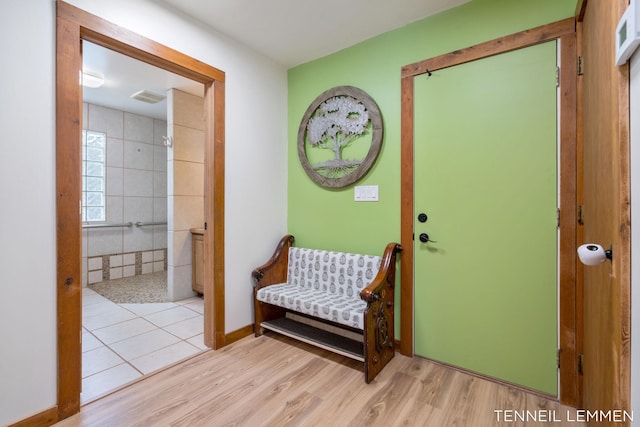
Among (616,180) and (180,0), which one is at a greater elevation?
(180,0)

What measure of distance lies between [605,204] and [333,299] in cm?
169

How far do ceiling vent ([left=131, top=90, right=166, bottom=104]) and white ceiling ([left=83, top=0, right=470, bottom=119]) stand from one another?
620mm

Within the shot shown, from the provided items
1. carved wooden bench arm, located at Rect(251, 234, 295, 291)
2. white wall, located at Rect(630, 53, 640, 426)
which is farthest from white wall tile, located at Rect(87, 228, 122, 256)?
white wall, located at Rect(630, 53, 640, 426)

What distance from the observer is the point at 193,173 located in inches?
149

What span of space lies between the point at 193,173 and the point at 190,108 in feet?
2.72

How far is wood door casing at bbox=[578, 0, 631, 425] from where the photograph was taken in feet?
3.10

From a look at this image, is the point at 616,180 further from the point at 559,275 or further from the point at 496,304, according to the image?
the point at 496,304

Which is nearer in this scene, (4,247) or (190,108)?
(4,247)

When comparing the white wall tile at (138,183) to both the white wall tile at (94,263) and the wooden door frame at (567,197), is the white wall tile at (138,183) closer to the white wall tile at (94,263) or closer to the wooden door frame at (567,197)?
the white wall tile at (94,263)

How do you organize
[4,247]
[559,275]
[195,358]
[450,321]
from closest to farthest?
[4,247] → [559,275] → [450,321] → [195,358]

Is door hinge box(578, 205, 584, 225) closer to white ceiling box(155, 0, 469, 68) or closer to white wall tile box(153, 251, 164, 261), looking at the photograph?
white ceiling box(155, 0, 469, 68)

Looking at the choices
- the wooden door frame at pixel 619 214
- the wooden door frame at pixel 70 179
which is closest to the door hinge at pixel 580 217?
the wooden door frame at pixel 619 214

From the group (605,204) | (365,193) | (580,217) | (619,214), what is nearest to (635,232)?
(619,214)

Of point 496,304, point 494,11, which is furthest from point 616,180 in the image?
point 494,11
